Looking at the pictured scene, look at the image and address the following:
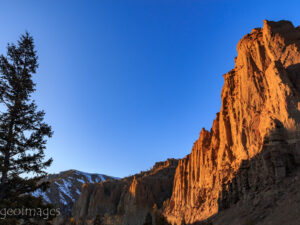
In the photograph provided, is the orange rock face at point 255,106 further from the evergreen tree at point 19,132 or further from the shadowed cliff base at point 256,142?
the evergreen tree at point 19,132

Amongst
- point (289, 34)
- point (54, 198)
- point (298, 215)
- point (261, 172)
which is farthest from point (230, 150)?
point (54, 198)

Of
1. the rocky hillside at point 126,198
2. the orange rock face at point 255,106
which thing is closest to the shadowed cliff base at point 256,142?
the orange rock face at point 255,106

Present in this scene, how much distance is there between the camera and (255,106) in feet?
123

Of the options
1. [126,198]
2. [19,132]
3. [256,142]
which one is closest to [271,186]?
[256,142]

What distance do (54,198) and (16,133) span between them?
18465cm

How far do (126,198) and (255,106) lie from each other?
82.1 m

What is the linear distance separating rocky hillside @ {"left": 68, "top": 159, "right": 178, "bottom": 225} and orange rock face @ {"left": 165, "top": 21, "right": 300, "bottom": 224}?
136 feet

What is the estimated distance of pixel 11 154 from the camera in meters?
13.3

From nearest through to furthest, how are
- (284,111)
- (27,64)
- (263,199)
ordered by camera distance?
(27,64) < (263,199) < (284,111)

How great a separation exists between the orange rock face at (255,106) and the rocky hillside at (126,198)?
136ft

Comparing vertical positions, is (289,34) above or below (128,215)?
above

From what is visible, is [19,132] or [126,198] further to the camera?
[126,198]

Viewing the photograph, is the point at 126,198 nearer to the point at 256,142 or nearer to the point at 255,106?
the point at 256,142

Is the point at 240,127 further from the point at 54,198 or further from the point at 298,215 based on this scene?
the point at 54,198
